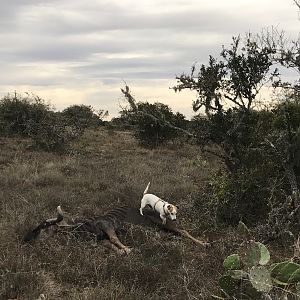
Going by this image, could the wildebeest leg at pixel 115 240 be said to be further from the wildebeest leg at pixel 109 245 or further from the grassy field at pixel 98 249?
the grassy field at pixel 98 249

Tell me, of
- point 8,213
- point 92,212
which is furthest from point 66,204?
point 8,213

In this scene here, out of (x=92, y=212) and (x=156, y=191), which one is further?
(x=156, y=191)

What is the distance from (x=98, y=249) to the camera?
6.26 meters

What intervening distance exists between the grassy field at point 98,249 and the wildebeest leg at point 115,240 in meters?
0.16

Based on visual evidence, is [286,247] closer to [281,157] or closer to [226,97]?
[281,157]

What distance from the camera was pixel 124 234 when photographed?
6.99 metres

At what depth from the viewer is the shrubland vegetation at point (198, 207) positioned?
4.72 meters

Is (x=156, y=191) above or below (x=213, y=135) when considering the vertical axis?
below

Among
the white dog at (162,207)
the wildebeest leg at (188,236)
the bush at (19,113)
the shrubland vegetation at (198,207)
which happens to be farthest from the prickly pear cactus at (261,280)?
the bush at (19,113)

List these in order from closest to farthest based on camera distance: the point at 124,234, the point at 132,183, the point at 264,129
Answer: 1. the point at 124,234
2. the point at 264,129
3. the point at 132,183

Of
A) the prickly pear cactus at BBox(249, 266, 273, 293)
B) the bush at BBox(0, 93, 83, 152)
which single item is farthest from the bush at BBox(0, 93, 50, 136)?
the prickly pear cactus at BBox(249, 266, 273, 293)

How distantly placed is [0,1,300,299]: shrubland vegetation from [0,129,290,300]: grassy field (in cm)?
2

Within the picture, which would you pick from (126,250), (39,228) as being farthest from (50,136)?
(126,250)

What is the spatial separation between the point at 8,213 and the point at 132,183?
139 inches
